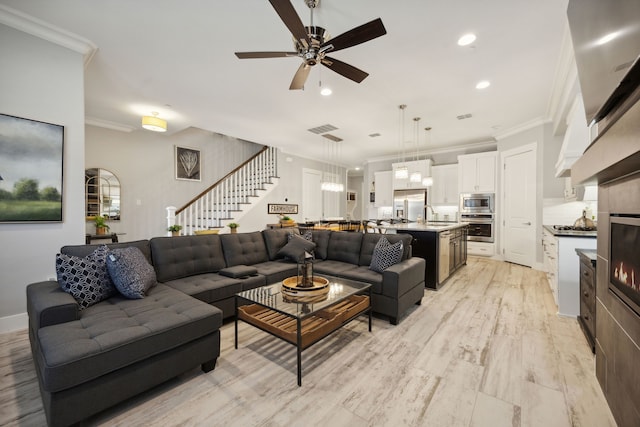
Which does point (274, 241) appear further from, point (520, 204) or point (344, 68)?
point (520, 204)

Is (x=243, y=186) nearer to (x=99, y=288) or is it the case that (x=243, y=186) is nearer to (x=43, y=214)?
(x=43, y=214)

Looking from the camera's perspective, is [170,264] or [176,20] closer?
[176,20]

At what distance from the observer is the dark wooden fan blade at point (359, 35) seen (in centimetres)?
191

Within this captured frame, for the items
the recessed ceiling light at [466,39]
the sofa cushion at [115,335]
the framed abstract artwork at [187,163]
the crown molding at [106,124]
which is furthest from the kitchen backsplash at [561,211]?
the crown molding at [106,124]

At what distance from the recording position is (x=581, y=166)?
5.54 feet

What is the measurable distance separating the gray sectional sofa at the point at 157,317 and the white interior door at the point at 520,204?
376cm

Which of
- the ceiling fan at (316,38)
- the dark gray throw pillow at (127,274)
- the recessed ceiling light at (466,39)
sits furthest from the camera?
the recessed ceiling light at (466,39)

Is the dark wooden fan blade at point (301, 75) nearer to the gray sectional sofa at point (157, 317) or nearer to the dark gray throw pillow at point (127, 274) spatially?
the gray sectional sofa at point (157, 317)

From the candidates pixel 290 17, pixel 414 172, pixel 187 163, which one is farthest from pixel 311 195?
pixel 290 17

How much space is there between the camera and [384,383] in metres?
1.79

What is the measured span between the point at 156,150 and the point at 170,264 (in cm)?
440

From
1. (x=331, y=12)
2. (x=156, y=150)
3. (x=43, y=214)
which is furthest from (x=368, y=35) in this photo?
(x=156, y=150)

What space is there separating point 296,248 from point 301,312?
1801mm

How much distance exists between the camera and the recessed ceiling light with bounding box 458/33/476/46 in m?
2.61
